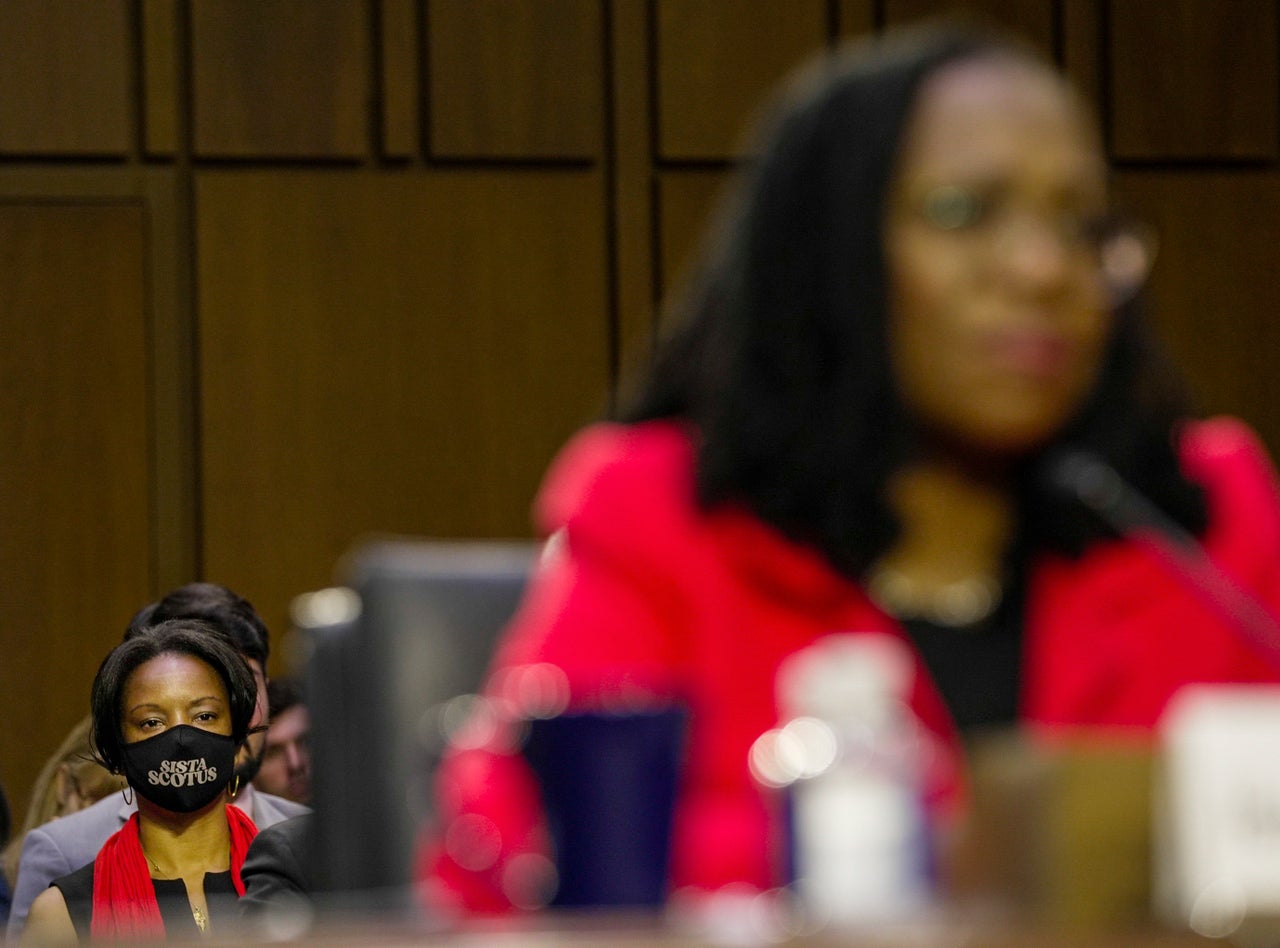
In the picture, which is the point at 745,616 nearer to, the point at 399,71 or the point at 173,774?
the point at 173,774

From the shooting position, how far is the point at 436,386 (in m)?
5.68

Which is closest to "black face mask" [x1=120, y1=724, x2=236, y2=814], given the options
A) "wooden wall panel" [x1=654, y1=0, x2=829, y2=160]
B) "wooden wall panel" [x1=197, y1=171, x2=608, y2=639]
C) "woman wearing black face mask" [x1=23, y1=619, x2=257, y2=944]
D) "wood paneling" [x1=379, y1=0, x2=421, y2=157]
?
"woman wearing black face mask" [x1=23, y1=619, x2=257, y2=944]

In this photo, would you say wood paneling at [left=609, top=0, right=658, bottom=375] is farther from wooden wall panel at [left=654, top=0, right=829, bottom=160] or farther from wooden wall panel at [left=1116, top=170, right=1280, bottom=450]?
wooden wall panel at [left=1116, top=170, right=1280, bottom=450]

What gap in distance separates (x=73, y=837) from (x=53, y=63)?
225 cm

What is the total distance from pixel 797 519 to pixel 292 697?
353 centimetres

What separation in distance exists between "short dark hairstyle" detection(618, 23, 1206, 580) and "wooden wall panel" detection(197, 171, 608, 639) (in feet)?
13.8

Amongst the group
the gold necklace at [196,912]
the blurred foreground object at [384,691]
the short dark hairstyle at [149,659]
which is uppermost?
the blurred foreground object at [384,691]

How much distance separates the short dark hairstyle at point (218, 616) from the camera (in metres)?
4.49

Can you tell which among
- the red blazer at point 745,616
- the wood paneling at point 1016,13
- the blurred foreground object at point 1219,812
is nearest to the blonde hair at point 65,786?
the wood paneling at point 1016,13

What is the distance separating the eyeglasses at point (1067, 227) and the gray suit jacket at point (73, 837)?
3.07 meters

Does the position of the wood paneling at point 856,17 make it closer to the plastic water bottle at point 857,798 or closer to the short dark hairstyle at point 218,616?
the short dark hairstyle at point 218,616

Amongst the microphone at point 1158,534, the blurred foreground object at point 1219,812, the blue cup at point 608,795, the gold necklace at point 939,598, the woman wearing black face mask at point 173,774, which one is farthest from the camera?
the woman wearing black face mask at point 173,774

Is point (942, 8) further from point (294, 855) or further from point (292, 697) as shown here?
point (294, 855)

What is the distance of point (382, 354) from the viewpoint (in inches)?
222
